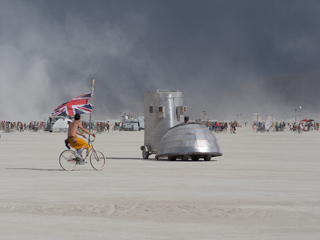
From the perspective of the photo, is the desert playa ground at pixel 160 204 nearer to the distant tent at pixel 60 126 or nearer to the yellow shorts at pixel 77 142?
the yellow shorts at pixel 77 142

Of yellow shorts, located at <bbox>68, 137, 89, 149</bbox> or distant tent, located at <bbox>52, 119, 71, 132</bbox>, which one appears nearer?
yellow shorts, located at <bbox>68, 137, 89, 149</bbox>

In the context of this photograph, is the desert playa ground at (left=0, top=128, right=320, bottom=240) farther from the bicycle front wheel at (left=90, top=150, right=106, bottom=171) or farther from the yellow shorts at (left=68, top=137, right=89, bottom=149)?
the yellow shorts at (left=68, top=137, right=89, bottom=149)

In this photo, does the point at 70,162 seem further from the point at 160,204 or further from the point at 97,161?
the point at 160,204

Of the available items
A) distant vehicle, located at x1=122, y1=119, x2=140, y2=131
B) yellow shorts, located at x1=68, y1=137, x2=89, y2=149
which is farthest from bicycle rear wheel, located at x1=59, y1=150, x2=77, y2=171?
distant vehicle, located at x1=122, y1=119, x2=140, y2=131

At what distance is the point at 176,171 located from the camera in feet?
67.0

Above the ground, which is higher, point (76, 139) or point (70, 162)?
point (76, 139)

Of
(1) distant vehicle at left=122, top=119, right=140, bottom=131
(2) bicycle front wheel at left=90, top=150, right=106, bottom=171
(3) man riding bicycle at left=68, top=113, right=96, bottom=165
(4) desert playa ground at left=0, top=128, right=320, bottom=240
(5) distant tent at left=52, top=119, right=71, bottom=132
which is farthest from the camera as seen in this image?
(1) distant vehicle at left=122, top=119, right=140, bottom=131

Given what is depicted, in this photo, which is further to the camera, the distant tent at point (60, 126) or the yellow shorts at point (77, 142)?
the distant tent at point (60, 126)

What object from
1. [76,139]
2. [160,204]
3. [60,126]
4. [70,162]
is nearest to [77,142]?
[76,139]

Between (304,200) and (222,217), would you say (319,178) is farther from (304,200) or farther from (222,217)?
(222,217)

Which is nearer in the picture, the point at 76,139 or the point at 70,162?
the point at 76,139

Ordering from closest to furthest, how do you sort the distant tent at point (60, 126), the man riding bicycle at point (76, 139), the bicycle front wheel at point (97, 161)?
1. the man riding bicycle at point (76, 139)
2. the bicycle front wheel at point (97, 161)
3. the distant tent at point (60, 126)

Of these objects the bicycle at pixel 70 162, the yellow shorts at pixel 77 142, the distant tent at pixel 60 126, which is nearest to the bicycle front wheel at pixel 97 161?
the bicycle at pixel 70 162

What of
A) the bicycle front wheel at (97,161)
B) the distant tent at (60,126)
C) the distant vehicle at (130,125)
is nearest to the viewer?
the bicycle front wheel at (97,161)
